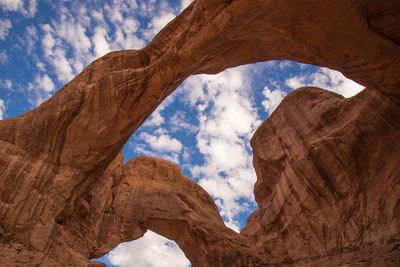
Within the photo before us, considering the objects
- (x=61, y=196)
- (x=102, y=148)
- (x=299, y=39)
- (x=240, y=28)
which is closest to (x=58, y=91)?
(x=102, y=148)

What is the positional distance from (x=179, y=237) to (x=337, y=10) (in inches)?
500

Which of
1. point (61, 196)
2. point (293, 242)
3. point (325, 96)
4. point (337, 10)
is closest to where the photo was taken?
point (337, 10)

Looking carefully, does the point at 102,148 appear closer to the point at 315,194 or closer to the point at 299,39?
the point at 299,39

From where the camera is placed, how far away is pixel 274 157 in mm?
14344

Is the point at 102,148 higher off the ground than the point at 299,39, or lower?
lower

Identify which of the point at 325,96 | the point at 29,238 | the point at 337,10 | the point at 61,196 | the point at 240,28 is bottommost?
the point at 29,238

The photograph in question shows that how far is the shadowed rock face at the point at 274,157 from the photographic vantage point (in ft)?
26.6

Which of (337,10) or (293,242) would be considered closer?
(337,10)

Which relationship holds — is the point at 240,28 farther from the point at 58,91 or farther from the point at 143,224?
the point at 143,224

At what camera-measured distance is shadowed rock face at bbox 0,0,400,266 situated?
811 cm

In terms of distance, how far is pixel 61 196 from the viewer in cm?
899

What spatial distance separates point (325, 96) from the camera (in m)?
13.8

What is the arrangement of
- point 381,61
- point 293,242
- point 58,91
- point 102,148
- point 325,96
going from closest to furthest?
point 381,61
point 102,148
point 58,91
point 293,242
point 325,96

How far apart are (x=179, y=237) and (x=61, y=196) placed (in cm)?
752
